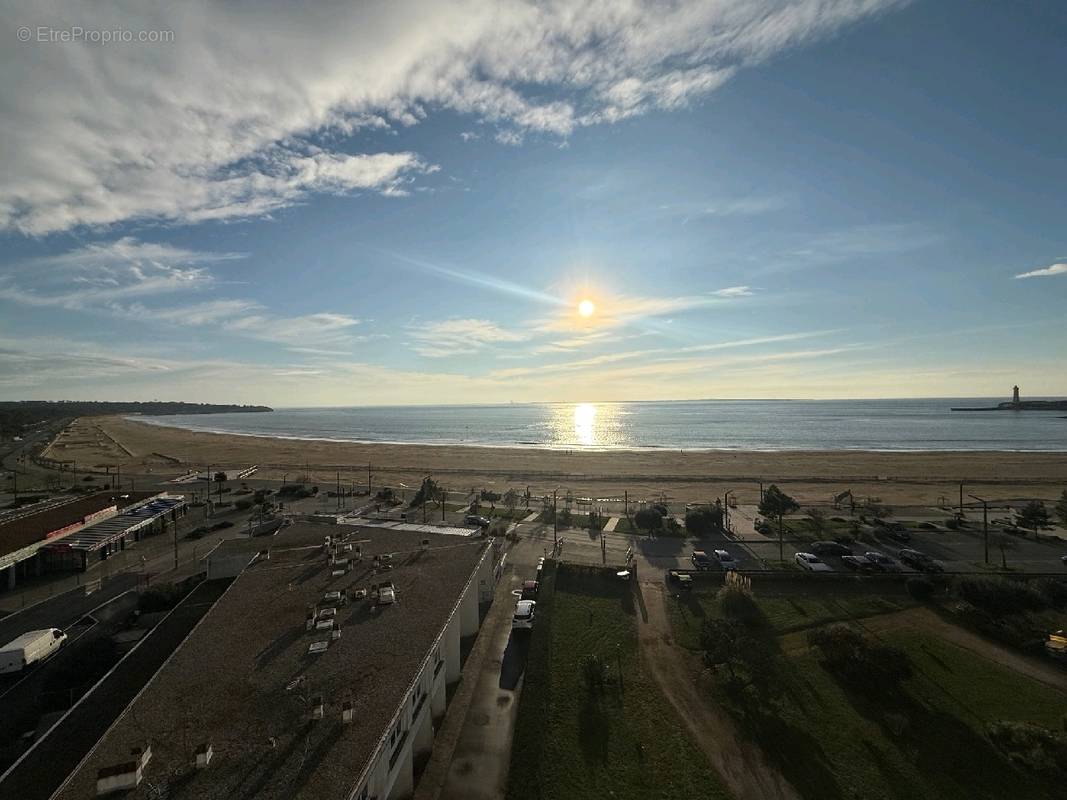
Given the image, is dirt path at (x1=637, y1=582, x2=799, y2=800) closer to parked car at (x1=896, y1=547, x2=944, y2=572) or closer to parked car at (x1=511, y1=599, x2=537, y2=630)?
parked car at (x1=511, y1=599, x2=537, y2=630)

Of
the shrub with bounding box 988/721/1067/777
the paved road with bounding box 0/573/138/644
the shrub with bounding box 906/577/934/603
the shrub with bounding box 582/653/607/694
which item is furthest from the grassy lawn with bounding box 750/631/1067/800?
the paved road with bounding box 0/573/138/644

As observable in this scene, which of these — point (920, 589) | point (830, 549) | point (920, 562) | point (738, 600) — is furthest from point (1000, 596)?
point (738, 600)

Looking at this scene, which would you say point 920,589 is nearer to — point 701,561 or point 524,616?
point 701,561

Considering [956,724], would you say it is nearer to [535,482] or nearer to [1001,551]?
[1001,551]

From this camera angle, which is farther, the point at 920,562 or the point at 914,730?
the point at 920,562

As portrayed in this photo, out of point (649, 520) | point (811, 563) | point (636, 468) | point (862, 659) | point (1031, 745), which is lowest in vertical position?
point (1031, 745)

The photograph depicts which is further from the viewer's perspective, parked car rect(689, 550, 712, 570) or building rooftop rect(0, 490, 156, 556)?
building rooftop rect(0, 490, 156, 556)

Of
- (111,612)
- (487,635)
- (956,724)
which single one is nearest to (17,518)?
(111,612)
